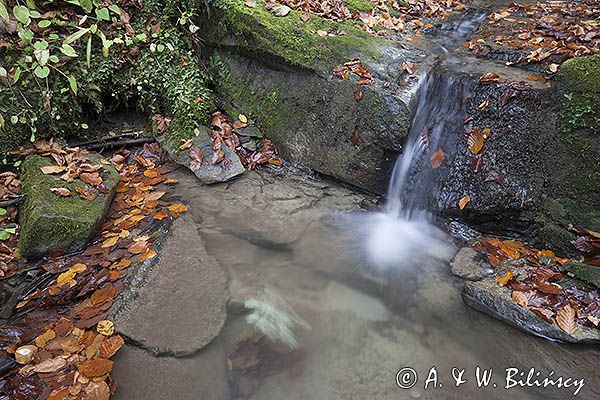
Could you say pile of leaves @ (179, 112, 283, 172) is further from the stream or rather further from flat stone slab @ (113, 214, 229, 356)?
flat stone slab @ (113, 214, 229, 356)

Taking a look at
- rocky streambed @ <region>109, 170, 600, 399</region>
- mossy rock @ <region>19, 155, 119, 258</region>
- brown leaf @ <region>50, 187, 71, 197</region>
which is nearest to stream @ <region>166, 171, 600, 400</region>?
rocky streambed @ <region>109, 170, 600, 399</region>

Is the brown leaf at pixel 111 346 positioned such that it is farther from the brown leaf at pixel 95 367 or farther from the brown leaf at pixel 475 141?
the brown leaf at pixel 475 141

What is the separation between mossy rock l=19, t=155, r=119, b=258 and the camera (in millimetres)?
3492

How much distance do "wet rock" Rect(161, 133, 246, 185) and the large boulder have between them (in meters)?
0.74

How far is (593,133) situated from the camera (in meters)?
3.71

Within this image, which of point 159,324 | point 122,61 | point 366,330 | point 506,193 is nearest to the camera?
point 159,324

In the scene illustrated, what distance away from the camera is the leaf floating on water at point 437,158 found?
4586 millimetres

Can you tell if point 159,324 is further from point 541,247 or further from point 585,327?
point 541,247

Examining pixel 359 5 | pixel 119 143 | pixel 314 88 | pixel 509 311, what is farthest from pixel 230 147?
pixel 509 311

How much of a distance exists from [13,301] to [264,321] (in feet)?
7.02

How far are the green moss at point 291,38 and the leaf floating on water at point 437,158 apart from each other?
1.59m

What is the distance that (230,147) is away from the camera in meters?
5.21

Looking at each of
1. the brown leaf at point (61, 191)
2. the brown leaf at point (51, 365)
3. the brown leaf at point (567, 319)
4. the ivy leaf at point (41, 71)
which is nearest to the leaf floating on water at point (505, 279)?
the brown leaf at point (567, 319)

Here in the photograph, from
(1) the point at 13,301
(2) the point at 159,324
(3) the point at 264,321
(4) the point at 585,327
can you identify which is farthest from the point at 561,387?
(1) the point at 13,301
